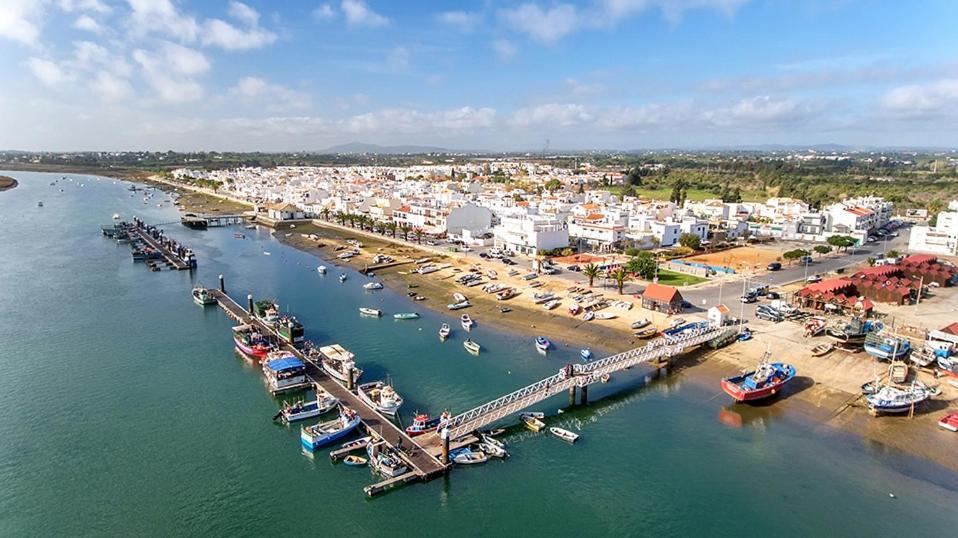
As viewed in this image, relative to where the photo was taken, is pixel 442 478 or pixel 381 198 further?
pixel 381 198

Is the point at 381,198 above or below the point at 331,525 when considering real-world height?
above

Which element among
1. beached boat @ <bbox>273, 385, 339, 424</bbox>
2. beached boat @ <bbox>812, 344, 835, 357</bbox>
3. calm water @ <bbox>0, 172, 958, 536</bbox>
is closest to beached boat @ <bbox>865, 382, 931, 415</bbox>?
calm water @ <bbox>0, 172, 958, 536</bbox>

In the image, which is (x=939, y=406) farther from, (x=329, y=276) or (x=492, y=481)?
(x=329, y=276)

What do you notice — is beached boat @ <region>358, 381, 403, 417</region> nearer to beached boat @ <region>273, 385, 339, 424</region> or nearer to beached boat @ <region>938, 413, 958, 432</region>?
beached boat @ <region>273, 385, 339, 424</region>

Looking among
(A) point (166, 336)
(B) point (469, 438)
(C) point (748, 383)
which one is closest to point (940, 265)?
(C) point (748, 383)

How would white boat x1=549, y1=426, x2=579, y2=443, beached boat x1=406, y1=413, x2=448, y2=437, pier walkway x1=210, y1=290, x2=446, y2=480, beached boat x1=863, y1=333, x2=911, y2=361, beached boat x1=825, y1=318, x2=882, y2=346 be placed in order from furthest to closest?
beached boat x1=825, y1=318, x2=882, y2=346, beached boat x1=863, y1=333, x2=911, y2=361, white boat x1=549, y1=426, x2=579, y2=443, beached boat x1=406, y1=413, x2=448, y2=437, pier walkway x1=210, y1=290, x2=446, y2=480

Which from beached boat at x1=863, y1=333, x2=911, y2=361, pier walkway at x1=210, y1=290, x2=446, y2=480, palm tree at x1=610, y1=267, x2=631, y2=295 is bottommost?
pier walkway at x1=210, y1=290, x2=446, y2=480

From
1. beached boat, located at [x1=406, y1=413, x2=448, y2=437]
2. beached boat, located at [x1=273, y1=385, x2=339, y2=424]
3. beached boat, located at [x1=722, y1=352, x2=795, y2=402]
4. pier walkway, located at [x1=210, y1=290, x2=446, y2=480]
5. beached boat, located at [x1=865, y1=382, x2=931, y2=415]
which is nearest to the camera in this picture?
pier walkway, located at [x1=210, y1=290, x2=446, y2=480]

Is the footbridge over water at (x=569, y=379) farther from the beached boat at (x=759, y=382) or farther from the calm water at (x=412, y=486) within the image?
the beached boat at (x=759, y=382)
